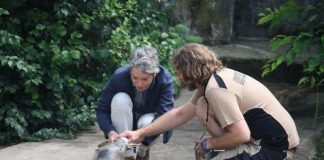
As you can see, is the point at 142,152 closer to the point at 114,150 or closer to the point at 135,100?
the point at 135,100

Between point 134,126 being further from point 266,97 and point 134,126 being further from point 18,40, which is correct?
point 18,40

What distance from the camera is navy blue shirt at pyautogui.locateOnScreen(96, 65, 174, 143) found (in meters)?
4.26

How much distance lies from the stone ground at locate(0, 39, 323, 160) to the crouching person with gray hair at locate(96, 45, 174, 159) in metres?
0.73

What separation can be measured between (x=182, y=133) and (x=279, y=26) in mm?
4248

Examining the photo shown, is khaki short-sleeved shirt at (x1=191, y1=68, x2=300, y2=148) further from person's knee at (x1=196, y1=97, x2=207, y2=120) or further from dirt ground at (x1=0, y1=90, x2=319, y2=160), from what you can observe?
dirt ground at (x1=0, y1=90, x2=319, y2=160)

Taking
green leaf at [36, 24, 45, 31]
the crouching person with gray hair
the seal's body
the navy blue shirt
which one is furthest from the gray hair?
green leaf at [36, 24, 45, 31]

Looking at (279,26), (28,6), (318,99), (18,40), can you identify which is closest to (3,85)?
(18,40)

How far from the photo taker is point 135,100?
4.34 meters

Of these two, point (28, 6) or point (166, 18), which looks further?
point (166, 18)

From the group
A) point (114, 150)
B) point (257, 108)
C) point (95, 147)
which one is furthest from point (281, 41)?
point (114, 150)

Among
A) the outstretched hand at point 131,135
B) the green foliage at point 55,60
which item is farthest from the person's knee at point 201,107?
the green foliage at point 55,60

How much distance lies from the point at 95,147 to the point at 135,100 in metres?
1.19

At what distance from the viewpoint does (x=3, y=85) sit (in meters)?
6.06

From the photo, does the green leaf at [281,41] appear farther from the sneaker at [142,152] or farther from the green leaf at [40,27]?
the green leaf at [40,27]
